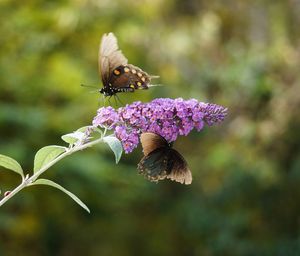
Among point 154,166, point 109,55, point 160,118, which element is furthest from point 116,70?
point 160,118

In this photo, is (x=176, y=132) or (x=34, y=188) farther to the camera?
(x=34, y=188)

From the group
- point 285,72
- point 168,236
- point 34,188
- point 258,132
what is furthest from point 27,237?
point 285,72

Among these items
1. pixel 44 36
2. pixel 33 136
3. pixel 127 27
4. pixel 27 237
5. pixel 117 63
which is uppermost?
pixel 127 27

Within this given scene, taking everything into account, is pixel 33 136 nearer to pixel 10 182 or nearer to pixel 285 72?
pixel 10 182

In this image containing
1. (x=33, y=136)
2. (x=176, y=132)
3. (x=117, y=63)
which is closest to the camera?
(x=176, y=132)

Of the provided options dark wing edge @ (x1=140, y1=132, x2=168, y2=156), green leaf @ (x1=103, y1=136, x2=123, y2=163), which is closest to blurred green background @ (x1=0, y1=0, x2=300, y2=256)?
dark wing edge @ (x1=140, y1=132, x2=168, y2=156)
